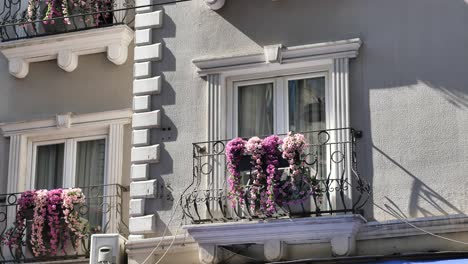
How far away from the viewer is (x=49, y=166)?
64.7 feet

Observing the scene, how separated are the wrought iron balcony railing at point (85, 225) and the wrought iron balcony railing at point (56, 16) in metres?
2.56

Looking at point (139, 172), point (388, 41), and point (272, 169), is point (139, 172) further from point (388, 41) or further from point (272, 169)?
point (388, 41)

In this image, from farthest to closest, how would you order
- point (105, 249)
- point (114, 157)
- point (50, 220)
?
point (114, 157) → point (50, 220) → point (105, 249)

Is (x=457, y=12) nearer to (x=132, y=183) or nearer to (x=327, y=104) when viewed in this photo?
(x=327, y=104)

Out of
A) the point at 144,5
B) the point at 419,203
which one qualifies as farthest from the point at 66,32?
the point at 419,203

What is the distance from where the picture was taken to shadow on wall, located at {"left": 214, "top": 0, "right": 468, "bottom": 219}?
16812 millimetres

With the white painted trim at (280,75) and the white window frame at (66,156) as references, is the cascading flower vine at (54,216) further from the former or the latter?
the white painted trim at (280,75)

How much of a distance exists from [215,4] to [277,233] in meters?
3.63

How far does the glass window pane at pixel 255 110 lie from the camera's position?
59.1ft

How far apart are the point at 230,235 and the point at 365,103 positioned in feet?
8.30

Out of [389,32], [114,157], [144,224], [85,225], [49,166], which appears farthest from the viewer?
[49,166]

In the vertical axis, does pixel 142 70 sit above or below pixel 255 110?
above

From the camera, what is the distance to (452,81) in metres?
16.8

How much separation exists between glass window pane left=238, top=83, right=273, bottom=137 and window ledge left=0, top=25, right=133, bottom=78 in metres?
2.17
